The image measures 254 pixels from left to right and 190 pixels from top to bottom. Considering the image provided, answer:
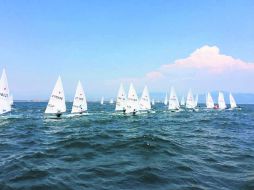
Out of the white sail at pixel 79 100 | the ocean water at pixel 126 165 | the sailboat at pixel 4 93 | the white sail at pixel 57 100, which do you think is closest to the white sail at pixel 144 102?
the white sail at pixel 79 100

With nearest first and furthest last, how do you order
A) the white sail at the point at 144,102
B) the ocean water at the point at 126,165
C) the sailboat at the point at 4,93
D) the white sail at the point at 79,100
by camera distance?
the ocean water at the point at 126,165, the sailboat at the point at 4,93, the white sail at the point at 79,100, the white sail at the point at 144,102

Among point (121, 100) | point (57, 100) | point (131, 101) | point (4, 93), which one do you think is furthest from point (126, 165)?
point (121, 100)

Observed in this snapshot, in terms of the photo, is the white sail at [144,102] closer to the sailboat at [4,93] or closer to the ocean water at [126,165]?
the sailboat at [4,93]

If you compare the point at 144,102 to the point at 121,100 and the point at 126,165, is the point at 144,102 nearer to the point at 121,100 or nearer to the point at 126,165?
the point at 121,100

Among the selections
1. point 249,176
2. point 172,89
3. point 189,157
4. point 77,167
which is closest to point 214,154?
point 189,157

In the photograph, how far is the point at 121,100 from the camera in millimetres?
73438

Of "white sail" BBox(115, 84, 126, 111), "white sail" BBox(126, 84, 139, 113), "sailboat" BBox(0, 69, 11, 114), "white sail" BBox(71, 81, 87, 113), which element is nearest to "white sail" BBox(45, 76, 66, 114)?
"white sail" BBox(71, 81, 87, 113)

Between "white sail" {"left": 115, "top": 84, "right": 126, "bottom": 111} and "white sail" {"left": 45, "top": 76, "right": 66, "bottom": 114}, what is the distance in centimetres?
1849

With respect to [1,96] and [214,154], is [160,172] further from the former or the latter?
[1,96]

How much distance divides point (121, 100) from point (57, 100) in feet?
68.1

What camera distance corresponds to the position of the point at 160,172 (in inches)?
634

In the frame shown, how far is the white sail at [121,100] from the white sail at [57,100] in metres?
18.5

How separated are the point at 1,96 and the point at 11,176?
36007 mm

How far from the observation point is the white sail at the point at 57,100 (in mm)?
55156
